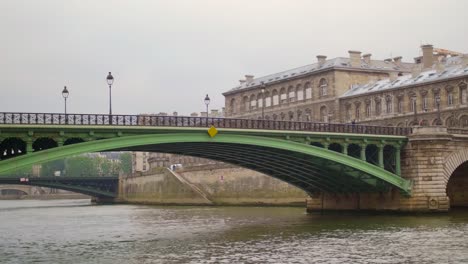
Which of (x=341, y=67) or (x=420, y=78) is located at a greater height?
(x=341, y=67)

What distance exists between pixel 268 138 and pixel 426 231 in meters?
12.0

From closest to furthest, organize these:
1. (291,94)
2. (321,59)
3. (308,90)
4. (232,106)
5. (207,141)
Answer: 1. (207,141)
2. (308,90)
3. (321,59)
4. (291,94)
5. (232,106)

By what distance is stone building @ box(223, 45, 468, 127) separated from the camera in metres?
83.4

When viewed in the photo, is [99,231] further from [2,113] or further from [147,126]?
[2,113]

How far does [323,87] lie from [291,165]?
41723 mm

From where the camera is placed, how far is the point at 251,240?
44438 mm

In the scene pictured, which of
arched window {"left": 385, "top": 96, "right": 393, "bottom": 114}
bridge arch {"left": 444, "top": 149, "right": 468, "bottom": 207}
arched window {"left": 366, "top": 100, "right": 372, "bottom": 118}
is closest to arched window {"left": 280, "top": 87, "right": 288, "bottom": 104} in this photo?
arched window {"left": 366, "top": 100, "right": 372, "bottom": 118}

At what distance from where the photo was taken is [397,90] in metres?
89.4

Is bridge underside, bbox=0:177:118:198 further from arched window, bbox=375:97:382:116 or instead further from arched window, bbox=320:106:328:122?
arched window, bbox=375:97:382:116

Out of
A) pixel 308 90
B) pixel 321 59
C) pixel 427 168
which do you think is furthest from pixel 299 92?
pixel 427 168

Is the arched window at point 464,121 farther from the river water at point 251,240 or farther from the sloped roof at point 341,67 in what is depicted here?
the sloped roof at point 341,67

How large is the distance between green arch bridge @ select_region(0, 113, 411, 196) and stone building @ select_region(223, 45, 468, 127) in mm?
15698

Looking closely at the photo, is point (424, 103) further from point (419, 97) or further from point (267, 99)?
point (267, 99)

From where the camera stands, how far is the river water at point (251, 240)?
1443 inches
